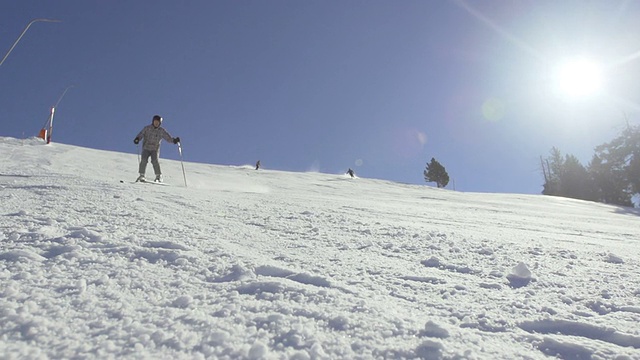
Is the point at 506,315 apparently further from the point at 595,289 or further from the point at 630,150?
the point at 630,150

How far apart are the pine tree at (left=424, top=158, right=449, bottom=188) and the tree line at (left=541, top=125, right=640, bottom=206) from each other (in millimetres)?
14450

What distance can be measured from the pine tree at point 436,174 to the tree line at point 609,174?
47.4ft

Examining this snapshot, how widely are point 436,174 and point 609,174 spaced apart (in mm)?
21818

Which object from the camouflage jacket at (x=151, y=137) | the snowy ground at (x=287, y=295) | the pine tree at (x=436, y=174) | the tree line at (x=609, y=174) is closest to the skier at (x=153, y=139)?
the camouflage jacket at (x=151, y=137)

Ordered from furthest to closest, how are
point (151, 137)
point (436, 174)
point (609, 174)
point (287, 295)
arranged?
point (436, 174) < point (609, 174) < point (151, 137) < point (287, 295)

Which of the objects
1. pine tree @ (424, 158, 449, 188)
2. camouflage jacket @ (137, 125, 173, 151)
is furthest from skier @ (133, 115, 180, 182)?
pine tree @ (424, 158, 449, 188)

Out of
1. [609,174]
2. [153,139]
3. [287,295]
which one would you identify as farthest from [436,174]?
[287,295]

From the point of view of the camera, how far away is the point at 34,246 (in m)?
2.24

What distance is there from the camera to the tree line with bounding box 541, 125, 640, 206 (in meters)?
33.9

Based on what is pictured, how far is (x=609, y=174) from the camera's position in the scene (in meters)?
37.5

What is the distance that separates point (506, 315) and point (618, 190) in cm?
4627

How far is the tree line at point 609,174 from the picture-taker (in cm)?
3388

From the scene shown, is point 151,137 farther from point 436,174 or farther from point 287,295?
point 436,174

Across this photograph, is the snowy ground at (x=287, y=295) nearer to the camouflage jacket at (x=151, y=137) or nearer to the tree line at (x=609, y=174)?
the camouflage jacket at (x=151, y=137)
